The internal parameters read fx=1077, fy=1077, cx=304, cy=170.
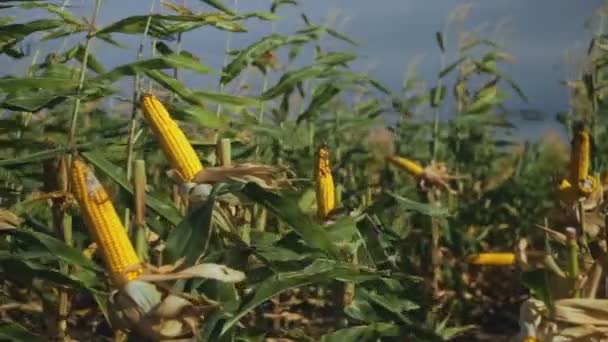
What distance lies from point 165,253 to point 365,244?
88cm

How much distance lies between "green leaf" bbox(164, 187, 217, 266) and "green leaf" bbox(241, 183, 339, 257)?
0.16 m

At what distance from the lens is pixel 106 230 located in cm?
213

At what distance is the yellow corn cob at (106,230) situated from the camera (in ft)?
6.98

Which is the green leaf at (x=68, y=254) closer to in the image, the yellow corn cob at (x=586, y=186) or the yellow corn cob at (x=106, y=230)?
the yellow corn cob at (x=106, y=230)

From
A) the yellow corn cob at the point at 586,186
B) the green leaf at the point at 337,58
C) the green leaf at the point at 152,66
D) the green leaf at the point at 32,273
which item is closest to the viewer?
the green leaf at the point at 32,273

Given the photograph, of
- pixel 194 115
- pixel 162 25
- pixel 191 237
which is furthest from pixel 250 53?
pixel 191 237

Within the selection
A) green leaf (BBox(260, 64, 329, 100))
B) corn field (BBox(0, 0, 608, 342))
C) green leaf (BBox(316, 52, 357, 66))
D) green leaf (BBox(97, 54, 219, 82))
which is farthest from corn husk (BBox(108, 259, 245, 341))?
green leaf (BBox(316, 52, 357, 66))

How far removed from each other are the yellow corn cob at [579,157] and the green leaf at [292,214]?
0.70 meters

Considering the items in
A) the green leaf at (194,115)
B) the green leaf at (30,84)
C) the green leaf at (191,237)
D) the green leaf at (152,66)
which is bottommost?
the green leaf at (191,237)

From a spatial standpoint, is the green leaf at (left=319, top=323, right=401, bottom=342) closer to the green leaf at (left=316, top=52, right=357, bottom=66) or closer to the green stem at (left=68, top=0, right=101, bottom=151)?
the green stem at (left=68, top=0, right=101, bottom=151)

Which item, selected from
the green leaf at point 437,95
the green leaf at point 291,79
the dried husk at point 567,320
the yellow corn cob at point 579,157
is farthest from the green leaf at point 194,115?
the green leaf at point 437,95

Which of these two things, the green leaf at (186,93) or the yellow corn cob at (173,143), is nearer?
the yellow corn cob at (173,143)

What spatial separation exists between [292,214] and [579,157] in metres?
0.79

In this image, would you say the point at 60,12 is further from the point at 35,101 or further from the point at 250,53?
the point at 250,53
